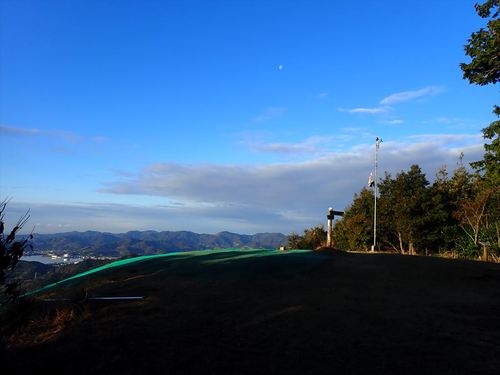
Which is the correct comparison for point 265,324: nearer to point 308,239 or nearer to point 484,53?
point 484,53

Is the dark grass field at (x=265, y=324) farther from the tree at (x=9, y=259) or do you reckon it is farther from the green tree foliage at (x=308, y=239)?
the green tree foliage at (x=308, y=239)

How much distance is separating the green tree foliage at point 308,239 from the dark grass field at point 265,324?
81.0ft

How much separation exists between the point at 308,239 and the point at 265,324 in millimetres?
32335

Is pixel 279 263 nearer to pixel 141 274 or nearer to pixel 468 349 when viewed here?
pixel 141 274

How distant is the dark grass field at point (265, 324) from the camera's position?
5250mm

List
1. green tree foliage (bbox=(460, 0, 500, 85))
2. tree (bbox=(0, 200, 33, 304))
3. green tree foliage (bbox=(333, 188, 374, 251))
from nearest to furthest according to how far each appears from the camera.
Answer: tree (bbox=(0, 200, 33, 304)), green tree foliage (bbox=(460, 0, 500, 85)), green tree foliage (bbox=(333, 188, 374, 251))

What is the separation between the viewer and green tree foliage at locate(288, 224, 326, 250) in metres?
36.3

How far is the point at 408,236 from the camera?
32906 mm

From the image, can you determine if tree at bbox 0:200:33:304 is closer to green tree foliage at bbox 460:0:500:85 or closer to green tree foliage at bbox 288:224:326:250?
green tree foliage at bbox 460:0:500:85

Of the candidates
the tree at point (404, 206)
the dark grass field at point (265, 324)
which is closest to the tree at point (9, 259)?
the dark grass field at point (265, 324)

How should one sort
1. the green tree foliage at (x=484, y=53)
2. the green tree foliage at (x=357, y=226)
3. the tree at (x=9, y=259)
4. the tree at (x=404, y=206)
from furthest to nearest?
the green tree foliage at (x=357, y=226) < the tree at (x=404, y=206) < the green tree foliage at (x=484, y=53) < the tree at (x=9, y=259)

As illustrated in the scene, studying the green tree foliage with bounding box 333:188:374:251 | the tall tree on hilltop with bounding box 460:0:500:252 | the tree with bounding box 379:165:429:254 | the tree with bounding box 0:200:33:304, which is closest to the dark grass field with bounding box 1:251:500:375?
the tree with bounding box 0:200:33:304

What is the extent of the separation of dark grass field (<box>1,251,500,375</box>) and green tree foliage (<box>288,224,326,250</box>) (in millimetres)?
24675

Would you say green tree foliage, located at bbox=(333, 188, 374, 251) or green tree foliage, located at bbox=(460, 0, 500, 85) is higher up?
green tree foliage, located at bbox=(460, 0, 500, 85)
